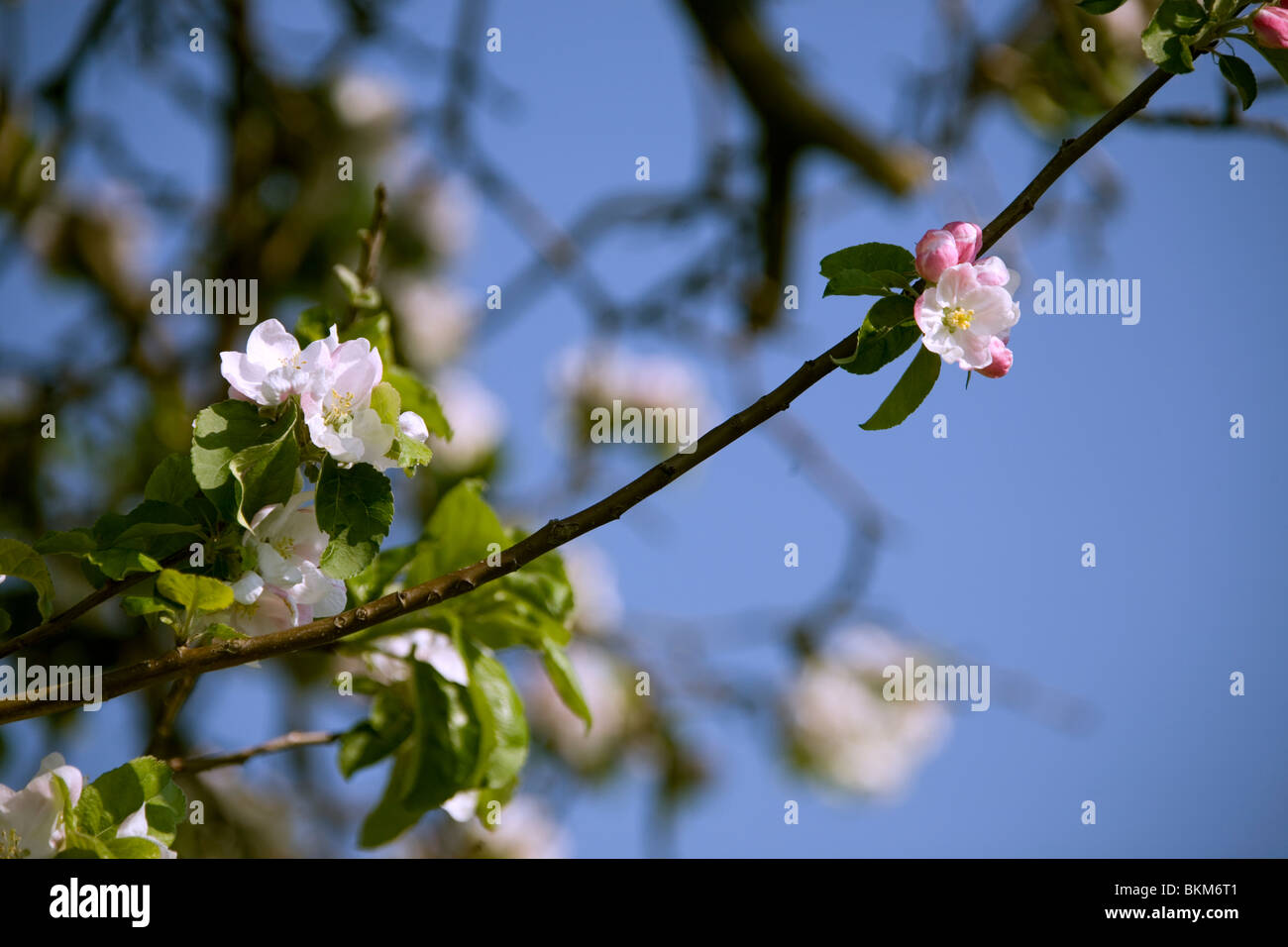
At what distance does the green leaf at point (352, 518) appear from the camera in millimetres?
688

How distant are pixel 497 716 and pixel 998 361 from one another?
0.48 meters

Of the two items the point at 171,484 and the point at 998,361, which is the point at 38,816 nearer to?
the point at 171,484

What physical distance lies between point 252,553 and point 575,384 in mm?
2176

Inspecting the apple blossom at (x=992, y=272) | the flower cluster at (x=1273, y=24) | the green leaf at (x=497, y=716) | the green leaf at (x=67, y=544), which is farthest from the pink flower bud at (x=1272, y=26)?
the green leaf at (x=67, y=544)

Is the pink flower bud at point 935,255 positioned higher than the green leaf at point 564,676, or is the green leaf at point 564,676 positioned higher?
the pink flower bud at point 935,255

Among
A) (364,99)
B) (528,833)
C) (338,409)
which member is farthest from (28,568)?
(364,99)

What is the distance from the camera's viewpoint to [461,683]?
2.94ft

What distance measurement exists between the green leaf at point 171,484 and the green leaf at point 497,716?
27 cm

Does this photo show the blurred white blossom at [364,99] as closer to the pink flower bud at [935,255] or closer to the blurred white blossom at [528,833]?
the blurred white blossom at [528,833]

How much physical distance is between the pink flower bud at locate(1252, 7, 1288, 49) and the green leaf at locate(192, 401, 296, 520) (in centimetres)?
67

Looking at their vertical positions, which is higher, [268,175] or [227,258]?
[268,175]

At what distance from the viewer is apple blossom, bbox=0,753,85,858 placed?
0.68m
